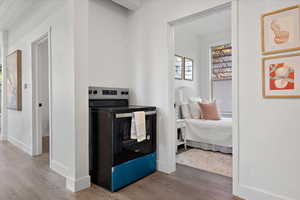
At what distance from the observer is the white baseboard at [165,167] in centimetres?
255

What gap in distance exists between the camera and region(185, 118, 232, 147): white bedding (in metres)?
3.32

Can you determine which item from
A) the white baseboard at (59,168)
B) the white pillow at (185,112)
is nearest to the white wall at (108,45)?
the white baseboard at (59,168)

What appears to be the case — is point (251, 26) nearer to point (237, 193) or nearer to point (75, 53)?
point (237, 193)

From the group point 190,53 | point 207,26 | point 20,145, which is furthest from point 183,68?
point 20,145

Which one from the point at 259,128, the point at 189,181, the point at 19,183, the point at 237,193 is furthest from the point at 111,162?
the point at 259,128

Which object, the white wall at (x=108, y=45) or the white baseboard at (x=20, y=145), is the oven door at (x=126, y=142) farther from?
the white baseboard at (x=20, y=145)

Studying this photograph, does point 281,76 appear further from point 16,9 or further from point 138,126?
point 16,9

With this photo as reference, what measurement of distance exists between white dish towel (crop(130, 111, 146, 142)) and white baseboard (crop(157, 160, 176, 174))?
0.58 m

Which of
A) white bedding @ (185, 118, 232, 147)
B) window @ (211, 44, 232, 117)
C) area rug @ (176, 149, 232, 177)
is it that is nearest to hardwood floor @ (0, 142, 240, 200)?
area rug @ (176, 149, 232, 177)

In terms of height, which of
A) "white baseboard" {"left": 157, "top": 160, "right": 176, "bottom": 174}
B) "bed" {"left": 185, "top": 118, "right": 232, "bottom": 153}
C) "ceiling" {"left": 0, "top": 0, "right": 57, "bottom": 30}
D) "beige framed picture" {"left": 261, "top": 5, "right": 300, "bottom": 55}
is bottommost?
"white baseboard" {"left": 157, "top": 160, "right": 176, "bottom": 174}

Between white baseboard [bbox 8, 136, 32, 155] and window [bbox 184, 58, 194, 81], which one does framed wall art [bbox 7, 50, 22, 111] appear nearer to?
white baseboard [bbox 8, 136, 32, 155]

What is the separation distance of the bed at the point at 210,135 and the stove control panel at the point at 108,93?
5.14 feet

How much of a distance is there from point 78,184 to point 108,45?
75.9 inches

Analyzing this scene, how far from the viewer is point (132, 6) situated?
2814 millimetres
